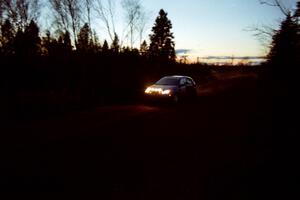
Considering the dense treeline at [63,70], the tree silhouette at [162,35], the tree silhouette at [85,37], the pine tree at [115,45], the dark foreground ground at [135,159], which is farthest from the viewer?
the tree silhouette at [162,35]

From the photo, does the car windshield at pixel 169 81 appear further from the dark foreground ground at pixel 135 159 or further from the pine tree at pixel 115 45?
the pine tree at pixel 115 45

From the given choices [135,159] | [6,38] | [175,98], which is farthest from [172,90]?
[6,38]

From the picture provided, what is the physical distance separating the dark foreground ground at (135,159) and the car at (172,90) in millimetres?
4681

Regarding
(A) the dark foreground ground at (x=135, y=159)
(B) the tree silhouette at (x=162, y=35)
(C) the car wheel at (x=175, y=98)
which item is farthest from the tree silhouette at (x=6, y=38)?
(B) the tree silhouette at (x=162, y=35)

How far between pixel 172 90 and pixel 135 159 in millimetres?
9171

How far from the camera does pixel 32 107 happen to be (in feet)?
38.9

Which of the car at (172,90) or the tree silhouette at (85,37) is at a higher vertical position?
the tree silhouette at (85,37)

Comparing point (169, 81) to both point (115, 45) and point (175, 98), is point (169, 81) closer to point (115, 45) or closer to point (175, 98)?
point (175, 98)

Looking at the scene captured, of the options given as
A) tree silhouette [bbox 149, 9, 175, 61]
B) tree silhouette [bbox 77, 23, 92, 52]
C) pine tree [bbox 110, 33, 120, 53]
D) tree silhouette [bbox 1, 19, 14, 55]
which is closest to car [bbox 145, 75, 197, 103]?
tree silhouette [bbox 1, 19, 14, 55]

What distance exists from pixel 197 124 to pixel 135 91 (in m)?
9.95

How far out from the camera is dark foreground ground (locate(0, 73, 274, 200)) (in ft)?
13.3

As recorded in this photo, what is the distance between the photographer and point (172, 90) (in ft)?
46.8

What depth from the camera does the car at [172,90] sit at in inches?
555

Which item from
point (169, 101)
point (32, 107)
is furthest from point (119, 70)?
point (32, 107)
